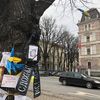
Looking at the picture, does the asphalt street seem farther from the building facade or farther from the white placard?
the building facade

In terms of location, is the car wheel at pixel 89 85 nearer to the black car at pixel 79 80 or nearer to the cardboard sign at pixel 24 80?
the black car at pixel 79 80

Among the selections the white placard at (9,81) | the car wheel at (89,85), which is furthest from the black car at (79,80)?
the white placard at (9,81)

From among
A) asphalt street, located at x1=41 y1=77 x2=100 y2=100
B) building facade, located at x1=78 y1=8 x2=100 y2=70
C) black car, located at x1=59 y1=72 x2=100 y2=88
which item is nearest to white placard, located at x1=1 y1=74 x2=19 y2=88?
asphalt street, located at x1=41 y1=77 x2=100 y2=100

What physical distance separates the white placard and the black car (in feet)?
78.8

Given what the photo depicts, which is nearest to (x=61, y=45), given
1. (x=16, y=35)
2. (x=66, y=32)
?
(x=66, y=32)

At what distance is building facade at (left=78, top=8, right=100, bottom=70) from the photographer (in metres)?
85.8

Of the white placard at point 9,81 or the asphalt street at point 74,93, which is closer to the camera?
the white placard at point 9,81

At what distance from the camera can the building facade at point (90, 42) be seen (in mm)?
85819

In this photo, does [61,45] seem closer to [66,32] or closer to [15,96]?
[66,32]

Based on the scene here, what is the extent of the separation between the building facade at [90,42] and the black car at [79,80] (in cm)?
5322

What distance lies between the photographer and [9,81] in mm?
4285

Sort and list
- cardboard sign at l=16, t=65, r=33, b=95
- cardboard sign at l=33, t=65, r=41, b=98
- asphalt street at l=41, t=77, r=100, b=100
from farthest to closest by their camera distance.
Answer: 1. asphalt street at l=41, t=77, r=100, b=100
2. cardboard sign at l=33, t=65, r=41, b=98
3. cardboard sign at l=16, t=65, r=33, b=95

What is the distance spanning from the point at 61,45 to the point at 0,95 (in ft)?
255

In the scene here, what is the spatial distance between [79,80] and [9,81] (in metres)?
25.2
